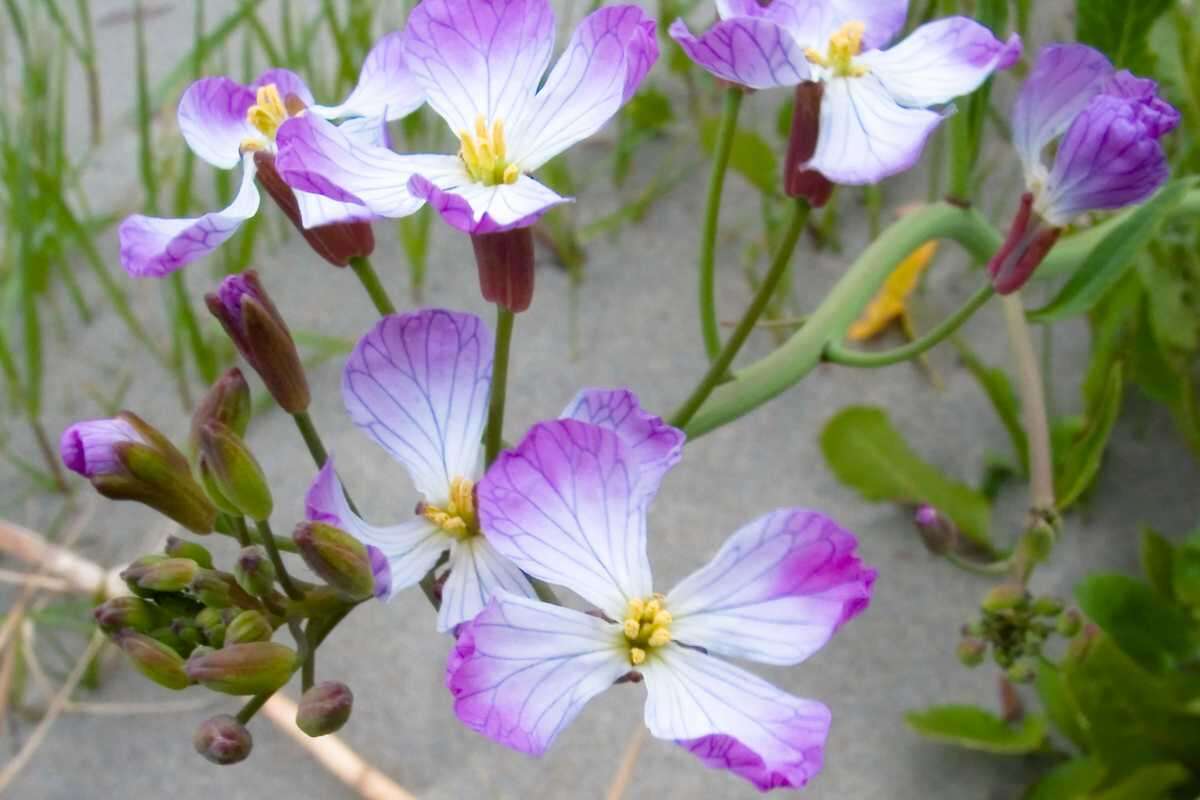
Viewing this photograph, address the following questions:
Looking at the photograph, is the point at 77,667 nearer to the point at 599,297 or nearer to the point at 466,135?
the point at 599,297

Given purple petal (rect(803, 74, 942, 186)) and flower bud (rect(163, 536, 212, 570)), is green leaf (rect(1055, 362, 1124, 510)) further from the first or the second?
flower bud (rect(163, 536, 212, 570))

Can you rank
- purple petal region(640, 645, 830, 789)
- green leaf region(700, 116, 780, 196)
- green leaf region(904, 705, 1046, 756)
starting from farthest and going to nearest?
green leaf region(700, 116, 780, 196)
green leaf region(904, 705, 1046, 756)
purple petal region(640, 645, 830, 789)

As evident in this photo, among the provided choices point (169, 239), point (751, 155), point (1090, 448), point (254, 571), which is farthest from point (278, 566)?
point (751, 155)

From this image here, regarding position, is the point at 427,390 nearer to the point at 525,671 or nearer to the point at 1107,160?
the point at 525,671

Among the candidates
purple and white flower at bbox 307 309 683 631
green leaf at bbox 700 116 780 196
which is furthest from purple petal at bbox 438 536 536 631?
green leaf at bbox 700 116 780 196

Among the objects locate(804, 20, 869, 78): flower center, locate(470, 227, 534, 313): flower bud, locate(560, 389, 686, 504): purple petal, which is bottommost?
locate(560, 389, 686, 504): purple petal

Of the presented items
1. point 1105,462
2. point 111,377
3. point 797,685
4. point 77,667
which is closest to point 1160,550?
point 1105,462

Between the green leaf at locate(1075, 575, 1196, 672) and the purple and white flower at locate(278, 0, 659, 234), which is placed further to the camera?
the green leaf at locate(1075, 575, 1196, 672)
